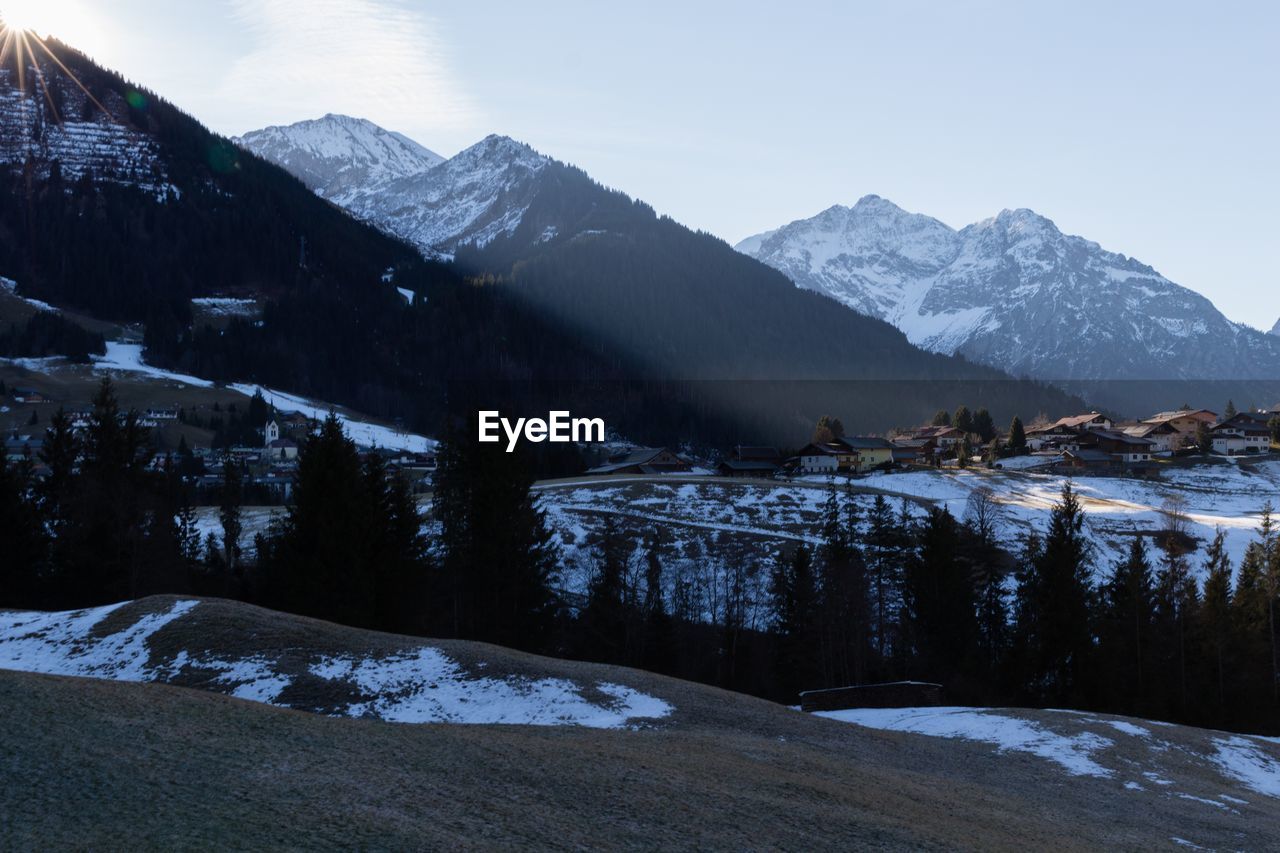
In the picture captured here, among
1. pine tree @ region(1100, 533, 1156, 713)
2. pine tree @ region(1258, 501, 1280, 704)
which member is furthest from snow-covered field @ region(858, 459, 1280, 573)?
pine tree @ region(1100, 533, 1156, 713)

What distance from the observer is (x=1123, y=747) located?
30109 mm

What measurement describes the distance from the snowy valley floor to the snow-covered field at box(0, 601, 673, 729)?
0.30 ft

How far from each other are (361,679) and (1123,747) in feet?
78.8

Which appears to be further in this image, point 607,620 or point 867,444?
point 867,444

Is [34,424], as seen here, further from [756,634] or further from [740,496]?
[756,634]

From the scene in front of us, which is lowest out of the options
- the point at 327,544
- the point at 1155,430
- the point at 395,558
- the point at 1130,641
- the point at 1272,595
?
the point at 1130,641

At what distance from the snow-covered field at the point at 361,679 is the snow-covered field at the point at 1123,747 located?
35.6ft

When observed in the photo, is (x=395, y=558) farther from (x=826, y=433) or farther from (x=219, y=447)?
(x=219, y=447)

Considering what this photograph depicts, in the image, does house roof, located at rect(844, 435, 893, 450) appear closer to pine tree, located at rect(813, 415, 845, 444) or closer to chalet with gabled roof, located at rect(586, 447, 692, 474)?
pine tree, located at rect(813, 415, 845, 444)

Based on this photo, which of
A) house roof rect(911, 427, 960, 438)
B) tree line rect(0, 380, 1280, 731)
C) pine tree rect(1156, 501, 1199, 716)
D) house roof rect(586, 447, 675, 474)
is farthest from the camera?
house roof rect(911, 427, 960, 438)

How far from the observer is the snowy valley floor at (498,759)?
13.9 meters

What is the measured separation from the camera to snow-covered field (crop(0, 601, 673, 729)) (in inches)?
1014

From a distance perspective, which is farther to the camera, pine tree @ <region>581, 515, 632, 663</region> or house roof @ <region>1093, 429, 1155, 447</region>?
house roof @ <region>1093, 429, 1155, 447</region>

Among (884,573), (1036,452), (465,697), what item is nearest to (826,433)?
(1036,452)
